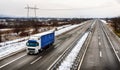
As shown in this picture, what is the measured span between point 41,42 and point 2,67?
27.4 ft

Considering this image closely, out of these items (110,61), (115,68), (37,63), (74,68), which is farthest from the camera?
(110,61)

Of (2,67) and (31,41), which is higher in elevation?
(31,41)

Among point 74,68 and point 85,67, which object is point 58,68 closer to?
point 74,68

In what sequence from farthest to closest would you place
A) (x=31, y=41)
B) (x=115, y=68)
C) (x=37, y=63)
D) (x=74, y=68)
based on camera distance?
(x=31, y=41) → (x=37, y=63) → (x=115, y=68) → (x=74, y=68)

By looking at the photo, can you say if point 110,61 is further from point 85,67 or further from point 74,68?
point 74,68

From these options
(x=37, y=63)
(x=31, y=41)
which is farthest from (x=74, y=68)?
(x=31, y=41)

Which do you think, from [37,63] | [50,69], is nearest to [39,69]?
Result: [50,69]

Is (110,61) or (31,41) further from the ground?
(31,41)

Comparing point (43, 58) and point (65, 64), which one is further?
point (43, 58)

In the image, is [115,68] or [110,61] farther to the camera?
[110,61]

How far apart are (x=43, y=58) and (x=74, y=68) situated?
6343mm

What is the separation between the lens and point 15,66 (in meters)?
19.0

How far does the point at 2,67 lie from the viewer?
18.7 metres

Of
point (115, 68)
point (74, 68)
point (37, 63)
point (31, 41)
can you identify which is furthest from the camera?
point (31, 41)
